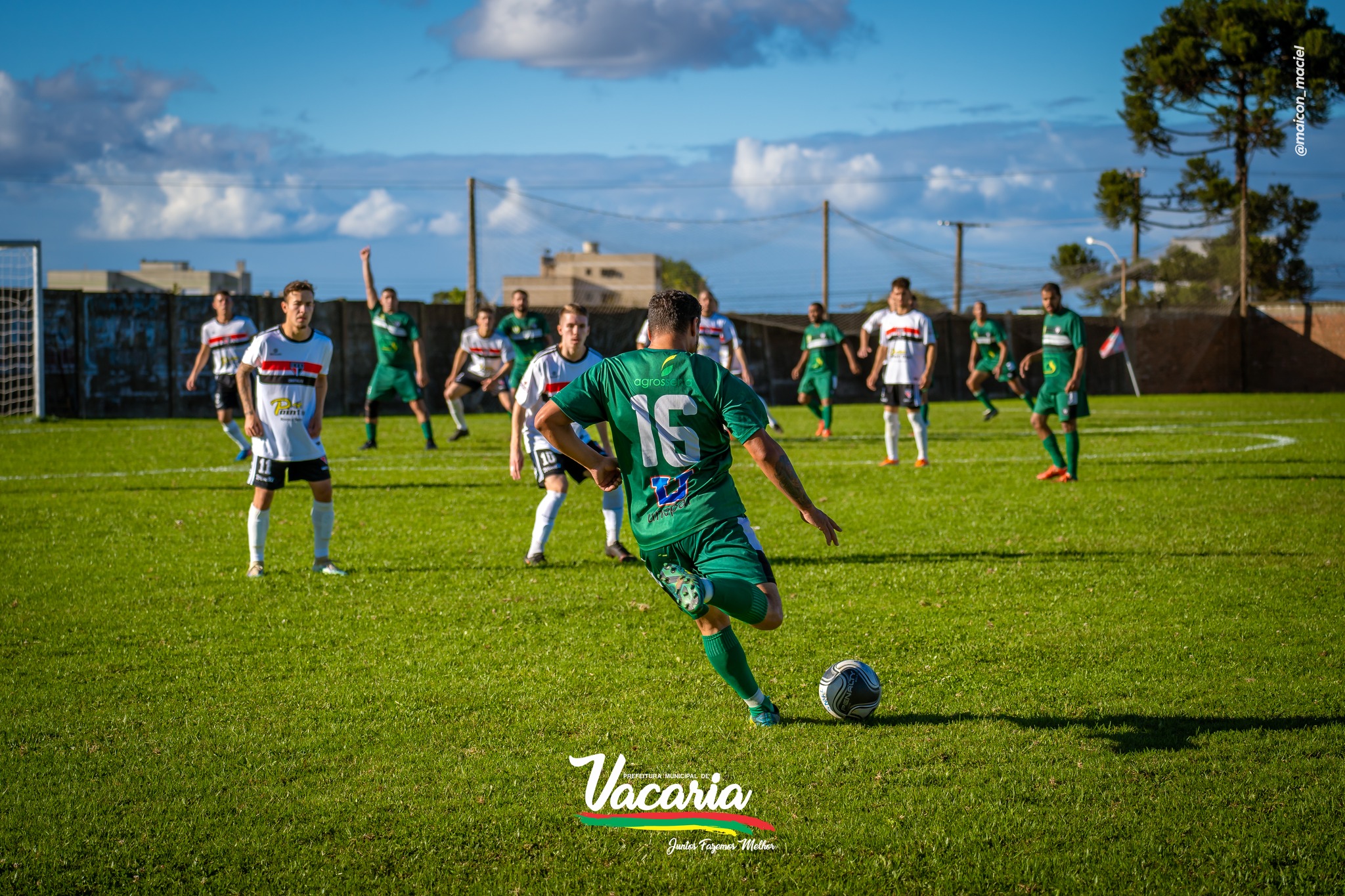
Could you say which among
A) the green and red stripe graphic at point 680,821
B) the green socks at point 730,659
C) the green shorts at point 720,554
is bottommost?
the green and red stripe graphic at point 680,821

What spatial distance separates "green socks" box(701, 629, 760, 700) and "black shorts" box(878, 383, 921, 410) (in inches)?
407

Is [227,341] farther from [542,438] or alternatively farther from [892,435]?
[892,435]

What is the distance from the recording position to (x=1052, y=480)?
1313 centimetres

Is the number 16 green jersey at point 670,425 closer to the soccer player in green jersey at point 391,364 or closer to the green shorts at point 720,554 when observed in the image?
the green shorts at point 720,554

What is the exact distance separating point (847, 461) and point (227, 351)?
889 centimetres

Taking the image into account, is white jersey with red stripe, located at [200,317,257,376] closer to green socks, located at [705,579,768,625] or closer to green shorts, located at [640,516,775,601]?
green shorts, located at [640,516,775,601]

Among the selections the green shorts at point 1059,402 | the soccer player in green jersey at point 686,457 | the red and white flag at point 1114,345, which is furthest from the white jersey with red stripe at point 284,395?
the red and white flag at point 1114,345

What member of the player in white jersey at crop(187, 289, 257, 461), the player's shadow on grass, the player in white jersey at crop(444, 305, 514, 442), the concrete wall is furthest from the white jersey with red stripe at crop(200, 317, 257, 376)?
the player's shadow on grass

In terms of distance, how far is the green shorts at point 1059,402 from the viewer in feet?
43.0

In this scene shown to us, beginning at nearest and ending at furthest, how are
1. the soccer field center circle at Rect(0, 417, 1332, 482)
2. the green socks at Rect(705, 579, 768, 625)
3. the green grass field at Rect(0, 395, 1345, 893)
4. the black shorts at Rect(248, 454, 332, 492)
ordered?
the green grass field at Rect(0, 395, 1345, 893) → the green socks at Rect(705, 579, 768, 625) → the black shorts at Rect(248, 454, 332, 492) → the soccer field center circle at Rect(0, 417, 1332, 482)

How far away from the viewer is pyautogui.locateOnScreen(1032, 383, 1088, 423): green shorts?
13117 millimetres

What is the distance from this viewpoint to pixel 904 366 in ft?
48.9

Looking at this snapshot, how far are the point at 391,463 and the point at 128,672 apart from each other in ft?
32.0

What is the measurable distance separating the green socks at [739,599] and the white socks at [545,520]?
4.19m
